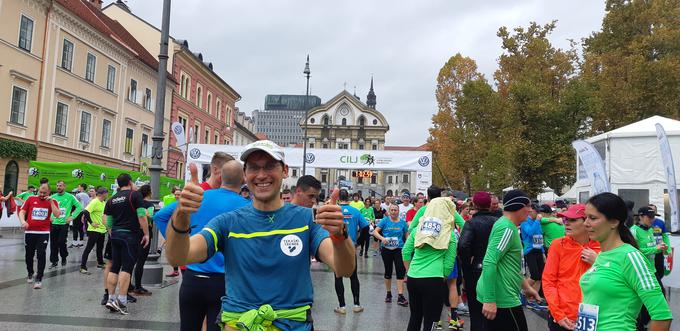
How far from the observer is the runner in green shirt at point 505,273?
427cm

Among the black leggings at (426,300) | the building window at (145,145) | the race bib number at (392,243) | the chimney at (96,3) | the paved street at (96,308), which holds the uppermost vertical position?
the chimney at (96,3)

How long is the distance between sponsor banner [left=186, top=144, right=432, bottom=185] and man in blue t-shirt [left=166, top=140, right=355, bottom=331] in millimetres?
21939

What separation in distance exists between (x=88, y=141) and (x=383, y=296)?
25447mm

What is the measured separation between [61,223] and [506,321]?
10.3 m

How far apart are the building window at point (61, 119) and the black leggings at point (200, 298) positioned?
2581 centimetres

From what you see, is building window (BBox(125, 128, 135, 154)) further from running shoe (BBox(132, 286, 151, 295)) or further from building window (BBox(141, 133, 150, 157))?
running shoe (BBox(132, 286, 151, 295))

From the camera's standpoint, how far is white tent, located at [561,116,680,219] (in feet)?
55.6

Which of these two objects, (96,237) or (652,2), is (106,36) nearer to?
(96,237)

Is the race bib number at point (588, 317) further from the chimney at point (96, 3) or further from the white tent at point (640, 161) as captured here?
the chimney at point (96, 3)

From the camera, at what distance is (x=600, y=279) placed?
2.99m

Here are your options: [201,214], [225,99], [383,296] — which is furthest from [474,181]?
[225,99]

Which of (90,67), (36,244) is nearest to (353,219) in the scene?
(36,244)

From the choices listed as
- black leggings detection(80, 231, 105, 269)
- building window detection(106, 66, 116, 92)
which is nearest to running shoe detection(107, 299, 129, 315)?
black leggings detection(80, 231, 105, 269)

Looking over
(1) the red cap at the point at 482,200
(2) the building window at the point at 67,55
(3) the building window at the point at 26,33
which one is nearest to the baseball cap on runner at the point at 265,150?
(1) the red cap at the point at 482,200
